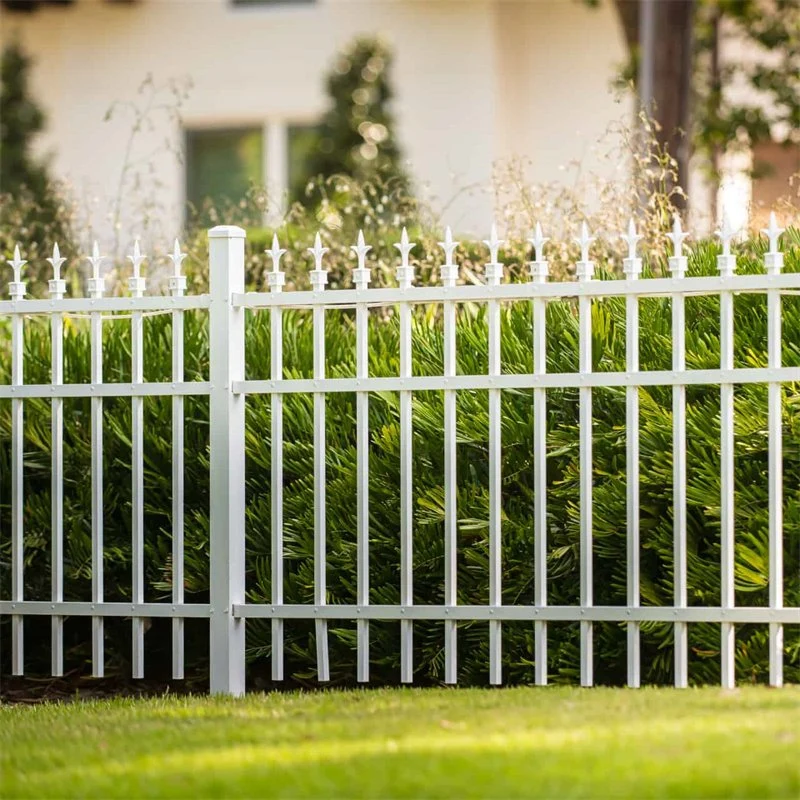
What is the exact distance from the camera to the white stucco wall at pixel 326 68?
50.8 feet

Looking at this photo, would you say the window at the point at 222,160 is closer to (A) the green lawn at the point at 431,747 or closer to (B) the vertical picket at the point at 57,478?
(B) the vertical picket at the point at 57,478

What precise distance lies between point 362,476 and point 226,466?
1.62 ft

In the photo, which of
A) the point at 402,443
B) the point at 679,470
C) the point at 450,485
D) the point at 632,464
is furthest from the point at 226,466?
the point at 679,470

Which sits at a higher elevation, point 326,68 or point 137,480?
point 326,68

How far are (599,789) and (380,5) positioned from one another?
1408 cm

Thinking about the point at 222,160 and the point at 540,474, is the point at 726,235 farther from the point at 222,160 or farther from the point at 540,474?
the point at 222,160

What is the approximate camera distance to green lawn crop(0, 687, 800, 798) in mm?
3037

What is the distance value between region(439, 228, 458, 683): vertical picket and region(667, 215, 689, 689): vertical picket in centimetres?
73

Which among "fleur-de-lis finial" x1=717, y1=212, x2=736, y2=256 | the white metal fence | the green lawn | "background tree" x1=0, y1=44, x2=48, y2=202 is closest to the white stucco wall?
"background tree" x1=0, y1=44, x2=48, y2=202

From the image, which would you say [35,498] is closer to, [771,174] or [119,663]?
[119,663]

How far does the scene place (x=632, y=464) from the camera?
446cm

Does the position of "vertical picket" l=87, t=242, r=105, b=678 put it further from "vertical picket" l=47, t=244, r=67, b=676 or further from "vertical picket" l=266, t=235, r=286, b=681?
"vertical picket" l=266, t=235, r=286, b=681

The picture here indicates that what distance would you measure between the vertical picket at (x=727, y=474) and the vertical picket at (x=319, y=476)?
4.39ft

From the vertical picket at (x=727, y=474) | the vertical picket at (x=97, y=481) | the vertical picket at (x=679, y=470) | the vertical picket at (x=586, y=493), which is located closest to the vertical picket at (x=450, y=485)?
the vertical picket at (x=586, y=493)
